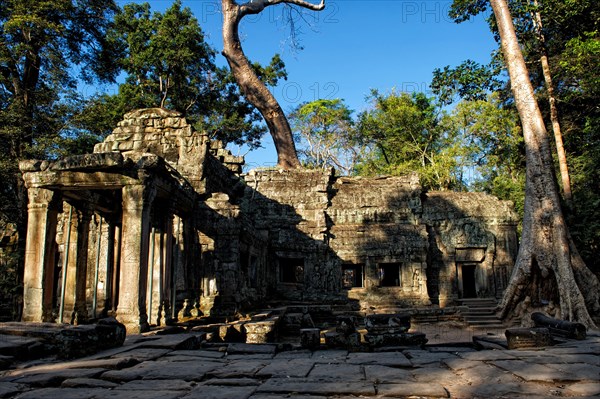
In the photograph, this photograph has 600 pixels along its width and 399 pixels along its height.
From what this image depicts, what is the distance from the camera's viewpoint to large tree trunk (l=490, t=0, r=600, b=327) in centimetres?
1074

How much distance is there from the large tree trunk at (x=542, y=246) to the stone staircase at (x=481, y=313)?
645 mm

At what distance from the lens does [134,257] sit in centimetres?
764

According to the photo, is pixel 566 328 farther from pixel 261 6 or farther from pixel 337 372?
pixel 261 6

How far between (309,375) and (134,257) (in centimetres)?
477

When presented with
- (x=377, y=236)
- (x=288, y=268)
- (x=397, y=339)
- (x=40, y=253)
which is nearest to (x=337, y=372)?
(x=397, y=339)

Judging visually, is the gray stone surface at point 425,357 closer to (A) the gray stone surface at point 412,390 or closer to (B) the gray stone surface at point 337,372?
(B) the gray stone surface at point 337,372

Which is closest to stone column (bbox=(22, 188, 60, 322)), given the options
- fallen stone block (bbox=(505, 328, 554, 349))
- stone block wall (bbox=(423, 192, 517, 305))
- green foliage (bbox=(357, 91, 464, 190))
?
fallen stone block (bbox=(505, 328, 554, 349))

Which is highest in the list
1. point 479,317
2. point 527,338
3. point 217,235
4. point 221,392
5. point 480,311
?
point 217,235

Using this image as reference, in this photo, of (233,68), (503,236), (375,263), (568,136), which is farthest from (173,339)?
(233,68)

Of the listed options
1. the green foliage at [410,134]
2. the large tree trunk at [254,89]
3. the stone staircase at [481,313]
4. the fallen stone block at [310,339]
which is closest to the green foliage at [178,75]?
the large tree trunk at [254,89]

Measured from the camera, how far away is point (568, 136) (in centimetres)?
1652

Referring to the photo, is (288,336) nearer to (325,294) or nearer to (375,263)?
(325,294)

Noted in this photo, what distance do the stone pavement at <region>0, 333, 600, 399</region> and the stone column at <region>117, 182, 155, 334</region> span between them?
77.2 inches

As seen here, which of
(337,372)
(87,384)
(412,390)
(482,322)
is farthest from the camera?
(482,322)
